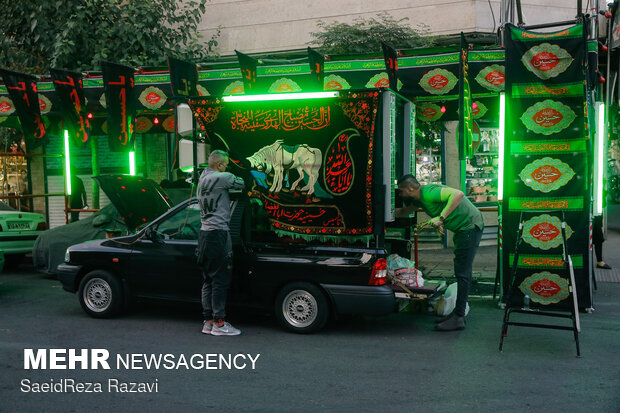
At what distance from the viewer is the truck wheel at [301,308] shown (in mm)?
6711

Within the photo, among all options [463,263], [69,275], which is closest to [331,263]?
[463,263]

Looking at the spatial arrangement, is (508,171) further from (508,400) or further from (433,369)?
(508,400)

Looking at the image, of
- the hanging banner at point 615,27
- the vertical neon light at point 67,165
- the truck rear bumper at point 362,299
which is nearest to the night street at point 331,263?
the truck rear bumper at point 362,299

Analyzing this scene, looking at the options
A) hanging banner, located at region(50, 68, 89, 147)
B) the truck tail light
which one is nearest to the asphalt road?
the truck tail light

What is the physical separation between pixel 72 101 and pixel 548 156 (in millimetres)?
8234

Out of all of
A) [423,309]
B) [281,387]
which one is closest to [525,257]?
[423,309]

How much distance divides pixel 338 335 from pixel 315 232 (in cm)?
116

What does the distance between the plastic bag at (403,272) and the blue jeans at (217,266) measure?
1821 millimetres

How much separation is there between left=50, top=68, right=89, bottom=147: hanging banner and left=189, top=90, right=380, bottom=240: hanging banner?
16.0 ft

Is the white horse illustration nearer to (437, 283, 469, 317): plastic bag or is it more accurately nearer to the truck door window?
the truck door window

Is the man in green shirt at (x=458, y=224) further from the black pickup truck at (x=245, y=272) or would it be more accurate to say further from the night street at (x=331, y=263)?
the black pickup truck at (x=245, y=272)

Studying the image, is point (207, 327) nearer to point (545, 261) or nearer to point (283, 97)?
point (283, 97)

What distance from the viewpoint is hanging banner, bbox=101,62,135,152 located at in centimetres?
1095

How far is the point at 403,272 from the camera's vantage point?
23.4 ft
